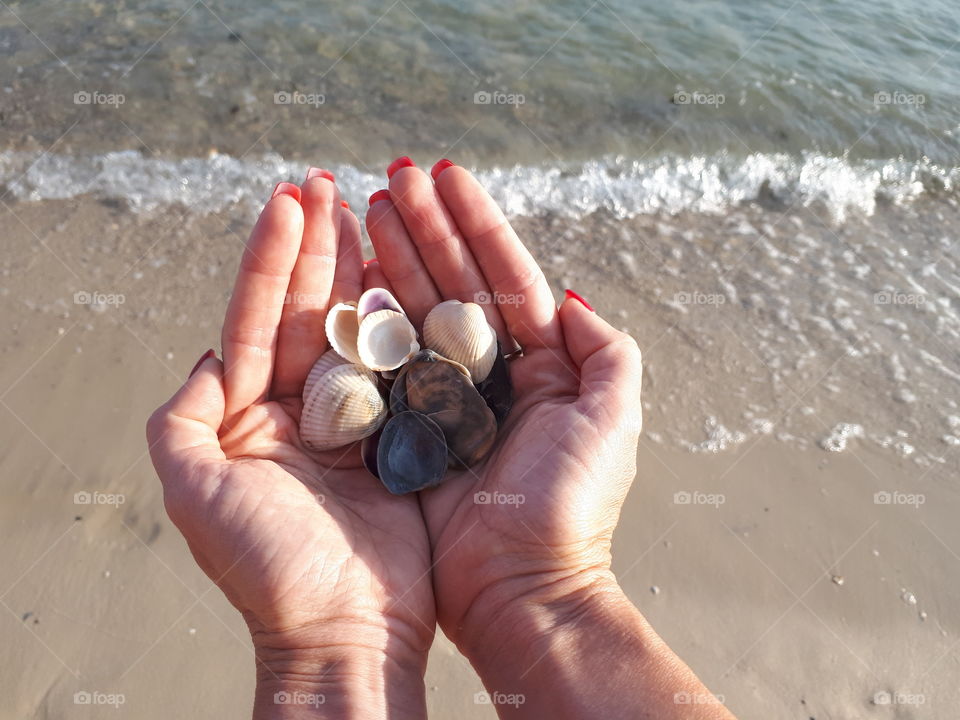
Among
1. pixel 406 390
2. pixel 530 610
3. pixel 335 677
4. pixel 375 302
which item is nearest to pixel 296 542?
pixel 335 677

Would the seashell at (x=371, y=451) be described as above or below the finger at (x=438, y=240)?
below

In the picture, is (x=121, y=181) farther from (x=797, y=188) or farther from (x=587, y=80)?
(x=797, y=188)

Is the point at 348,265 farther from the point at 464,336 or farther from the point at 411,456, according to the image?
the point at 411,456

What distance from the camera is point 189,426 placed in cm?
269

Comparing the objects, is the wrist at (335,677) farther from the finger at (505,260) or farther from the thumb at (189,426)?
the finger at (505,260)

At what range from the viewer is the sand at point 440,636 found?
11.4 feet

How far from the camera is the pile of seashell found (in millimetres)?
3045

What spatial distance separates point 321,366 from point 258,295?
44cm

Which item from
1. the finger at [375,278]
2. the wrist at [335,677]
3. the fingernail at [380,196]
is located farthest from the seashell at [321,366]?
the wrist at [335,677]

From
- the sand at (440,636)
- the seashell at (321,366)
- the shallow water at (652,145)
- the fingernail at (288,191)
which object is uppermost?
the fingernail at (288,191)

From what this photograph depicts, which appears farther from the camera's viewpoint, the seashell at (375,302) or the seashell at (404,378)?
the seashell at (375,302)

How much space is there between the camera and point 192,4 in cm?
934

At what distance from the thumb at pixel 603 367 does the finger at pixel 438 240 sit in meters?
0.47

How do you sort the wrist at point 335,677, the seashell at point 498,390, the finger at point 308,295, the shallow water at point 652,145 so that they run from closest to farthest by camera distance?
the wrist at point 335,677 < the finger at point 308,295 < the seashell at point 498,390 < the shallow water at point 652,145
